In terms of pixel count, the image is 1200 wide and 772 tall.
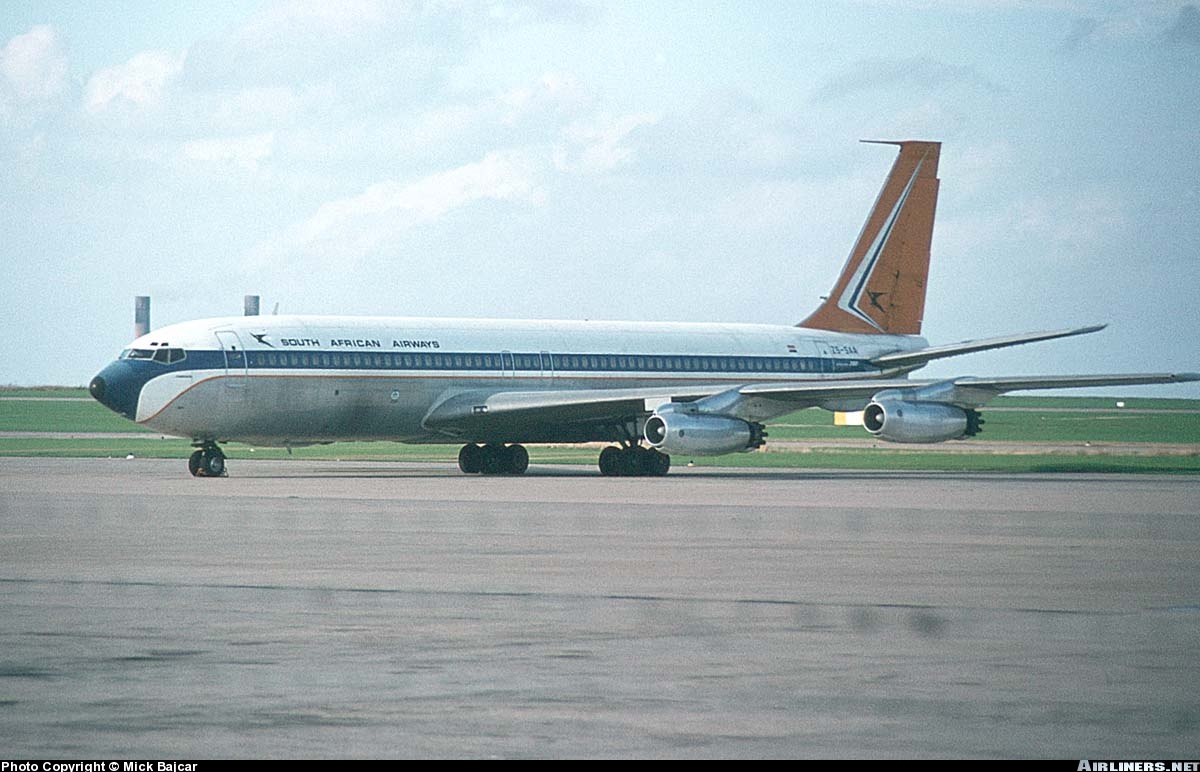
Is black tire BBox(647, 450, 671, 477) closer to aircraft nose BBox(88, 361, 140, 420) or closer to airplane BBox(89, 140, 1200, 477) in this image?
airplane BBox(89, 140, 1200, 477)

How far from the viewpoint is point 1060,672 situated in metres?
12.0

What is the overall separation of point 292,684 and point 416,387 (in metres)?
34.1

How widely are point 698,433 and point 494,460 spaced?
6456mm

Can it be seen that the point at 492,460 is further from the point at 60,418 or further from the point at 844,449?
the point at 60,418

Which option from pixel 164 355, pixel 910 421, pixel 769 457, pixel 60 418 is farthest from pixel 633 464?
pixel 60 418

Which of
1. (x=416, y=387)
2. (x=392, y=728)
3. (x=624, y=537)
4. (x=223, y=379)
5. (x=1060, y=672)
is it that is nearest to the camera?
(x=392, y=728)

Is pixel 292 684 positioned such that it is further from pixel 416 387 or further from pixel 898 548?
pixel 416 387

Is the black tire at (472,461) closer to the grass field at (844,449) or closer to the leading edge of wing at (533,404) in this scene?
the leading edge of wing at (533,404)

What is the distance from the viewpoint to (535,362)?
47688 mm

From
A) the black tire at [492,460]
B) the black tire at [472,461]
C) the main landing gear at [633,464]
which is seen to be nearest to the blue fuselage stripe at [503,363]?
the black tire at [492,460]

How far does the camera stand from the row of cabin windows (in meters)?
43.8

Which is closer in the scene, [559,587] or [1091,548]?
[559,587]

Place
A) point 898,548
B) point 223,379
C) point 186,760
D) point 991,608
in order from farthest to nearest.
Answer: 1. point 223,379
2. point 898,548
3. point 991,608
4. point 186,760

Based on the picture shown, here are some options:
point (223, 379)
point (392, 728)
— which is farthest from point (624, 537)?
point (223, 379)
